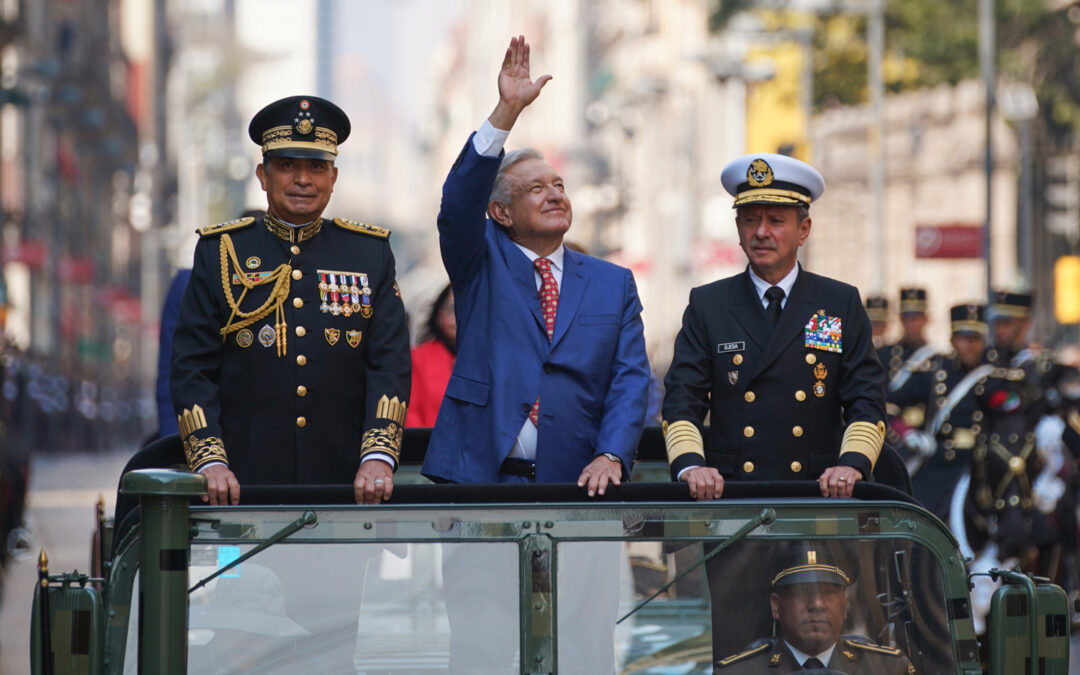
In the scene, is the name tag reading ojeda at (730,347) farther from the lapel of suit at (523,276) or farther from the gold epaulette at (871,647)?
the gold epaulette at (871,647)

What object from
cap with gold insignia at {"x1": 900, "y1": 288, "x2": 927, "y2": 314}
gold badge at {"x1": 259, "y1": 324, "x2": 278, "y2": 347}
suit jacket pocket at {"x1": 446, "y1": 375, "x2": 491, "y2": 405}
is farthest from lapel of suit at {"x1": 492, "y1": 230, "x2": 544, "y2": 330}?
cap with gold insignia at {"x1": 900, "y1": 288, "x2": 927, "y2": 314}

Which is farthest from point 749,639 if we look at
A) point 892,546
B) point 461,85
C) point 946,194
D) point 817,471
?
point 461,85

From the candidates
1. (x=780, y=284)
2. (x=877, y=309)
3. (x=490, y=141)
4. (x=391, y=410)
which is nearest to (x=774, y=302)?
(x=780, y=284)

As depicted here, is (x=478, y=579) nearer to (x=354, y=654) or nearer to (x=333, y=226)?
(x=354, y=654)

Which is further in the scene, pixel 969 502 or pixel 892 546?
→ pixel 969 502

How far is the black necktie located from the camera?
16.3ft

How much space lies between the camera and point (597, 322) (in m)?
5.15

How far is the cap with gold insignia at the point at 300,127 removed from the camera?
15.5 feet

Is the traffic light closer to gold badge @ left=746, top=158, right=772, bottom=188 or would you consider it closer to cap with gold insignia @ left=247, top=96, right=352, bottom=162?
gold badge @ left=746, top=158, right=772, bottom=188

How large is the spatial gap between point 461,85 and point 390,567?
165572mm

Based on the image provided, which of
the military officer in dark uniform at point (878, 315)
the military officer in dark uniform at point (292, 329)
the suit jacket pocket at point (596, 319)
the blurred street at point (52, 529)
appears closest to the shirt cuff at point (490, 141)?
the military officer in dark uniform at point (292, 329)

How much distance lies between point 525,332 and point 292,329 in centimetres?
74

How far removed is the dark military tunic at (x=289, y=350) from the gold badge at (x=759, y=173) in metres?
1.01

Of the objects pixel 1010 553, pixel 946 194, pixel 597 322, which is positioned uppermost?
pixel 946 194
